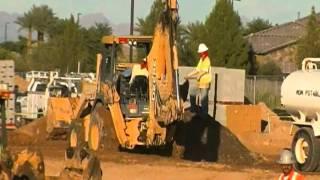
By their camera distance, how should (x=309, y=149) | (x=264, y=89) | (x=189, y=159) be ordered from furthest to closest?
(x=264, y=89)
(x=189, y=159)
(x=309, y=149)

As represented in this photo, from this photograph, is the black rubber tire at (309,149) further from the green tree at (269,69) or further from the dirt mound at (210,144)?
the green tree at (269,69)

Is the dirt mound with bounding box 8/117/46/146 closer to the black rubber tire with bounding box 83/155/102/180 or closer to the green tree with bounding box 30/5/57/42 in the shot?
the black rubber tire with bounding box 83/155/102/180

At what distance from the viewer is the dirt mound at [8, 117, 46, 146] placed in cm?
2981

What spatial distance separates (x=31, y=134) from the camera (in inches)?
1231

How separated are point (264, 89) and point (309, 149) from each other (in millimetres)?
27971

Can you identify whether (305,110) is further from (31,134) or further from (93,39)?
(93,39)

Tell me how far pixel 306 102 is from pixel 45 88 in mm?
21607

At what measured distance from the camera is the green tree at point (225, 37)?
62.8 meters

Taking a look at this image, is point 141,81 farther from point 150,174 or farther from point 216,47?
point 216,47

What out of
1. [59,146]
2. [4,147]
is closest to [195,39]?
[59,146]

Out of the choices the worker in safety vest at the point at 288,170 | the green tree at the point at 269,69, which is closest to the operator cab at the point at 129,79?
the worker in safety vest at the point at 288,170

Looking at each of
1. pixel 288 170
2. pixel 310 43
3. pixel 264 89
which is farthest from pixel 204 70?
pixel 310 43

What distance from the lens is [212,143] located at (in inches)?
1060

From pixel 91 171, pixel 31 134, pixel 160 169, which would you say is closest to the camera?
pixel 91 171
